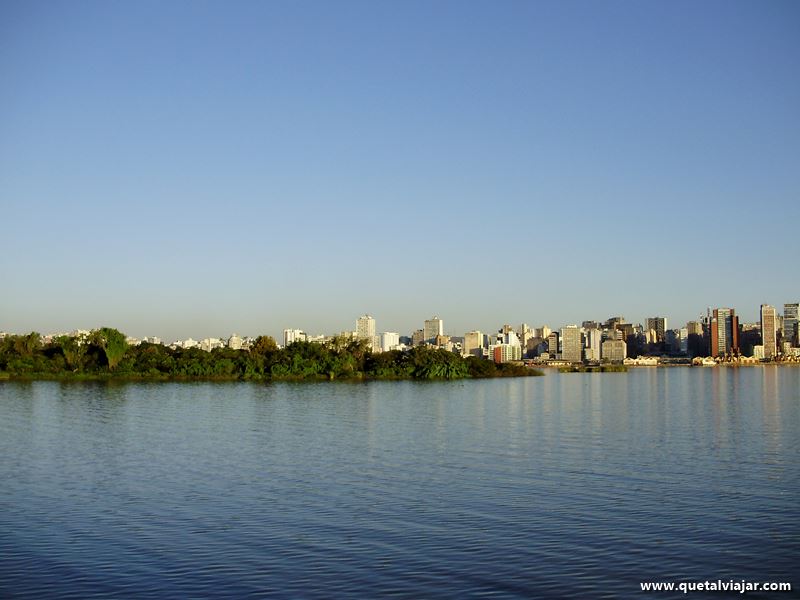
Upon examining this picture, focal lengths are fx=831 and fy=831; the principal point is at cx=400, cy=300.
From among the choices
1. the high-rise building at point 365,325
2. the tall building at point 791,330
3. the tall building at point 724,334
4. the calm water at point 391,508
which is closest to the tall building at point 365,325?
the high-rise building at point 365,325

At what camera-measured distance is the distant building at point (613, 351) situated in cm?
18788

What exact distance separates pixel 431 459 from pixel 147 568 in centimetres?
1033

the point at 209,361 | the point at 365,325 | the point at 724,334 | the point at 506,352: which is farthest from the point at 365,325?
the point at 209,361

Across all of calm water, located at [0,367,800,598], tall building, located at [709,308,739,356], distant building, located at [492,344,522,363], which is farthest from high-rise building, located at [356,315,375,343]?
calm water, located at [0,367,800,598]

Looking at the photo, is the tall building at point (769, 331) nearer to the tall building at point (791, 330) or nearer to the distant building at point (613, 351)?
the tall building at point (791, 330)

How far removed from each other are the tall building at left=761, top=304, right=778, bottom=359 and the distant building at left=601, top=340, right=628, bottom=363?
3041 cm

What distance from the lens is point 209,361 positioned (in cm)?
7119

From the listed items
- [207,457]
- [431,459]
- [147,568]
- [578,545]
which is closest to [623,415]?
[431,459]

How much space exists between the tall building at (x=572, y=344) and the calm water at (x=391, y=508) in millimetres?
165540

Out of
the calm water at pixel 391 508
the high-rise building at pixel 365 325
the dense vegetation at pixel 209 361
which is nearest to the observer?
the calm water at pixel 391 508

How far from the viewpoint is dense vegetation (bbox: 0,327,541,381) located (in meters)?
67.8

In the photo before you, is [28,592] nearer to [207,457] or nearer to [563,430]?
[207,457]

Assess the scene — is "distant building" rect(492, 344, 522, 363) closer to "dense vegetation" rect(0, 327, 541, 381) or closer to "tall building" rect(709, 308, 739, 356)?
"tall building" rect(709, 308, 739, 356)

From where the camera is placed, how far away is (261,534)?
1255cm
